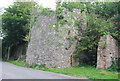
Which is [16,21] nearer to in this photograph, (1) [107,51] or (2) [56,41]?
(2) [56,41]

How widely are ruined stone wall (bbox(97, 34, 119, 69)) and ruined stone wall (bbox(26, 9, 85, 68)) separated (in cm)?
255

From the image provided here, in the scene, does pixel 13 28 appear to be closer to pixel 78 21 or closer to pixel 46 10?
pixel 46 10

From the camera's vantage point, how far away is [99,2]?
65.7 feet

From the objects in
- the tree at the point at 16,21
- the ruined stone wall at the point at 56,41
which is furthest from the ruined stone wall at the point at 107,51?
the tree at the point at 16,21

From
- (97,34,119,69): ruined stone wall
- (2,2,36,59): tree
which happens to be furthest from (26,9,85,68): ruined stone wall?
(2,2,36,59): tree

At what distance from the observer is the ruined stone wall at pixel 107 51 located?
41.8ft

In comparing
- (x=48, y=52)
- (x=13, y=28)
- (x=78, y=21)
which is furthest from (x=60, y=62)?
(x=13, y=28)

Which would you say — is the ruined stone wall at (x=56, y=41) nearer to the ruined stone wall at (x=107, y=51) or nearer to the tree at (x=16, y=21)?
the ruined stone wall at (x=107, y=51)

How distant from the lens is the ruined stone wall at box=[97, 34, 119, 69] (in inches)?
501

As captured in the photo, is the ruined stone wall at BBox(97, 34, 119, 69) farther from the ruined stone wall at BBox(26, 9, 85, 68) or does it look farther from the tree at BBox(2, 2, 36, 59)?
the tree at BBox(2, 2, 36, 59)

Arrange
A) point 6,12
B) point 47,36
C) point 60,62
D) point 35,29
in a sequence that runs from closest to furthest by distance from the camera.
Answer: point 60,62 < point 47,36 < point 35,29 < point 6,12

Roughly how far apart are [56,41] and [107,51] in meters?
4.23

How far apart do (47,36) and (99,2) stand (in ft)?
28.1

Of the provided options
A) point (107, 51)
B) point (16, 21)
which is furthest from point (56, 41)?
point (16, 21)
